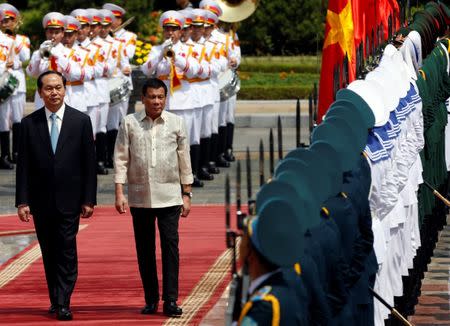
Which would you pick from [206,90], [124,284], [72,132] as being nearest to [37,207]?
[72,132]

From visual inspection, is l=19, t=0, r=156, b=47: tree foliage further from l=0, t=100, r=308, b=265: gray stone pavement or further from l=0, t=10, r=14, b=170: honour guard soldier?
l=0, t=10, r=14, b=170: honour guard soldier

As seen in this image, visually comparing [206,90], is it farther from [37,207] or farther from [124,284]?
[37,207]

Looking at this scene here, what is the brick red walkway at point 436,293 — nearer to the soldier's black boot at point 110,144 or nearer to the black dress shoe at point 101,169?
the black dress shoe at point 101,169

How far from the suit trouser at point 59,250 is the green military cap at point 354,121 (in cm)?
258

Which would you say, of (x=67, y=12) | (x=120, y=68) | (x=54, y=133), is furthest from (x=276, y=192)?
(x=67, y=12)

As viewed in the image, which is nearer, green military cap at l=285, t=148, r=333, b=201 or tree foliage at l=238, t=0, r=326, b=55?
green military cap at l=285, t=148, r=333, b=201

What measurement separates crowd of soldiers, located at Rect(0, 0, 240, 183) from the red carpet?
227 cm

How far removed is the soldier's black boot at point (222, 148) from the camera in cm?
2027

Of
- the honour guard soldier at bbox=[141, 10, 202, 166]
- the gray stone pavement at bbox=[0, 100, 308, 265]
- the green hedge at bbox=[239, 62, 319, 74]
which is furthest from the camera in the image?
the green hedge at bbox=[239, 62, 319, 74]

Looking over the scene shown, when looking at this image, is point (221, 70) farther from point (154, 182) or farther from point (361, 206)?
point (361, 206)

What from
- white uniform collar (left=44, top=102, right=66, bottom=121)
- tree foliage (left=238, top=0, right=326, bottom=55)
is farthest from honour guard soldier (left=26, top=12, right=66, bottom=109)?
tree foliage (left=238, top=0, right=326, bottom=55)

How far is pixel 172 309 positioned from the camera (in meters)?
11.2

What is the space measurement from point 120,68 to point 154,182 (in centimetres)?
947

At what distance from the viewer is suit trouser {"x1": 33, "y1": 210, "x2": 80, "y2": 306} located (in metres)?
11.2
